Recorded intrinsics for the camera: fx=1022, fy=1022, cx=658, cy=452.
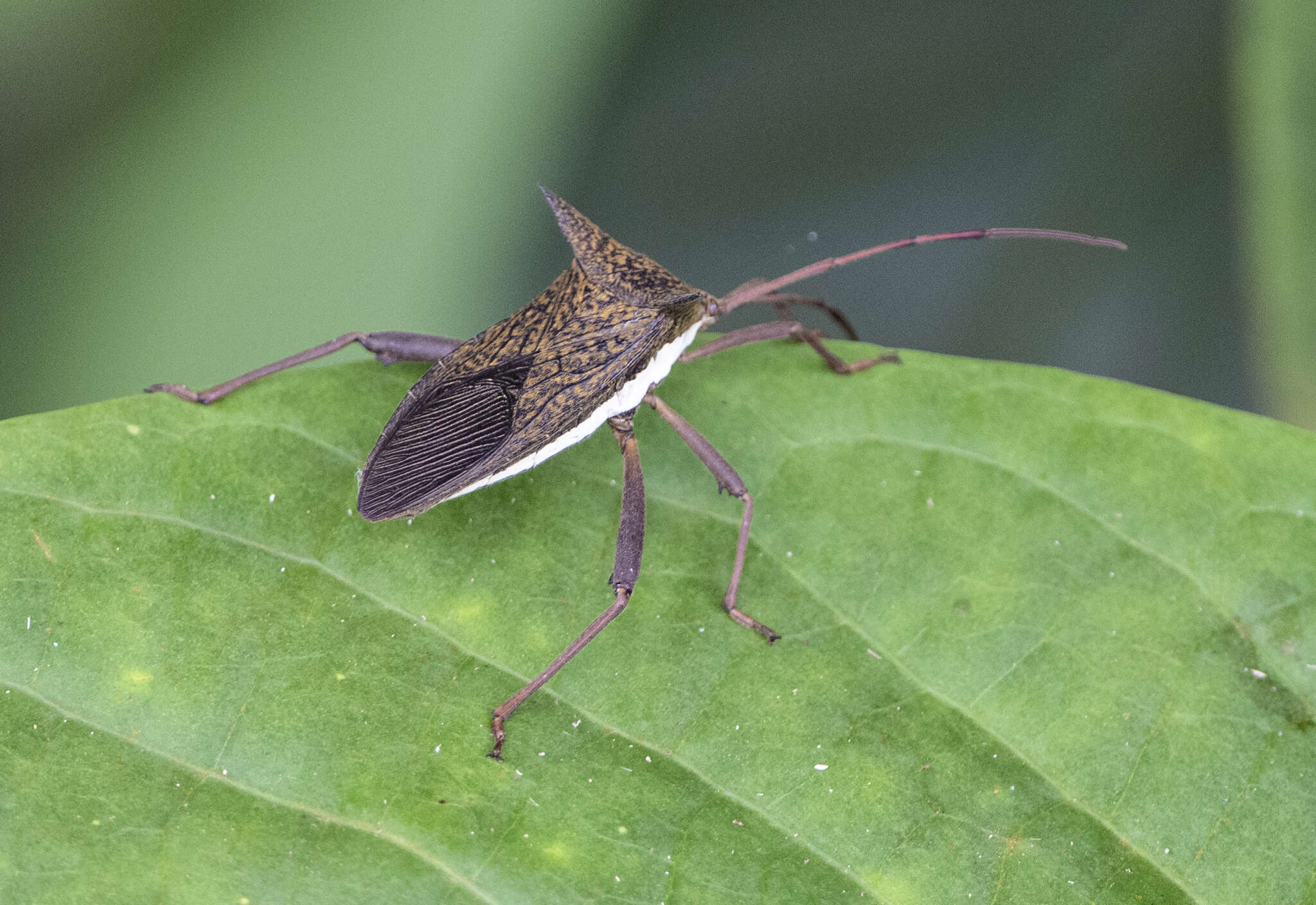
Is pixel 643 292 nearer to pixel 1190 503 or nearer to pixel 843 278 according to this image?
pixel 843 278

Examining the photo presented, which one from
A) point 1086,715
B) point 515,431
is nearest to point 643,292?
point 515,431

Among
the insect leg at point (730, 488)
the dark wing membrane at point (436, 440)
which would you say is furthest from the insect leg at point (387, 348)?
the insect leg at point (730, 488)

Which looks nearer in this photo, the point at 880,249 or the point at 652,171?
the point at 880,249

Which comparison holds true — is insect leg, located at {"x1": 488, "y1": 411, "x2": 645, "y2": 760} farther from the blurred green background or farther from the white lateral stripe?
the blurred green background

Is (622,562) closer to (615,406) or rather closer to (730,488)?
(730,488)

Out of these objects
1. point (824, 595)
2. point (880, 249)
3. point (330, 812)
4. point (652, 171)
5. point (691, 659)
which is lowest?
point (330, 812)

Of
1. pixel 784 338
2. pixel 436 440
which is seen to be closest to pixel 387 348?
pixel 436 440

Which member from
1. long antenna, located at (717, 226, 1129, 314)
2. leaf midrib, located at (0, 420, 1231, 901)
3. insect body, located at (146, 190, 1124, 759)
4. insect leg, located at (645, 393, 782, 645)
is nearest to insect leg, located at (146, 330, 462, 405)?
insect body, located at (146, 190, 1124, 759)
